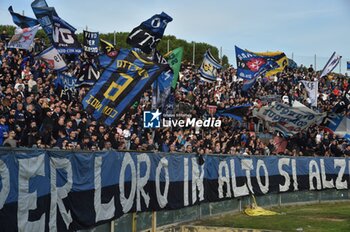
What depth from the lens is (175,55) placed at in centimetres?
2672

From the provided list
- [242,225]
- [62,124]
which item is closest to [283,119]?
[242,225]

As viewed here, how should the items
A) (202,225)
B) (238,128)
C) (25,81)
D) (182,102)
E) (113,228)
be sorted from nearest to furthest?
(113,228) → (202,225) → (25,81) → (182,102) → (238,128)

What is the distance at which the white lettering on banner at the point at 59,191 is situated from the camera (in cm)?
1254

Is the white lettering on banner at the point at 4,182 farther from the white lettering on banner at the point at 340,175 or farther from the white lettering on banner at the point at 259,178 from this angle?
the white lettering on banner at the point at 340,175

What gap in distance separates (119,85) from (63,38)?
7.88 meters

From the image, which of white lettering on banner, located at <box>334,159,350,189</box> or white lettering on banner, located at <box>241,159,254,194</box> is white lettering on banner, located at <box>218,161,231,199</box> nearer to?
white lettering on banner, located at <box>241,159,254,194</box>

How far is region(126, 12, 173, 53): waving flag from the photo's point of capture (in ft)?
74.4

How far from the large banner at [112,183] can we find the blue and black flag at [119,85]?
1349 millimetres

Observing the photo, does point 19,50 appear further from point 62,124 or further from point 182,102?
point 62,124

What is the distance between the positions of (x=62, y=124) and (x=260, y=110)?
17901 millimetres

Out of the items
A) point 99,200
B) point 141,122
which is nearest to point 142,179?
point 99,200

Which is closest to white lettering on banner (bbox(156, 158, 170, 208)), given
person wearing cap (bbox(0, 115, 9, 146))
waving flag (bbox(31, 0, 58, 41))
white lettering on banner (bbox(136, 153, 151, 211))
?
white lettering on banner (bbox(136, 153, 151, 211))

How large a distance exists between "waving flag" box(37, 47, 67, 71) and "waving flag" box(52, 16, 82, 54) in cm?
22

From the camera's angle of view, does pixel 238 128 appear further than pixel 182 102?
Yes
